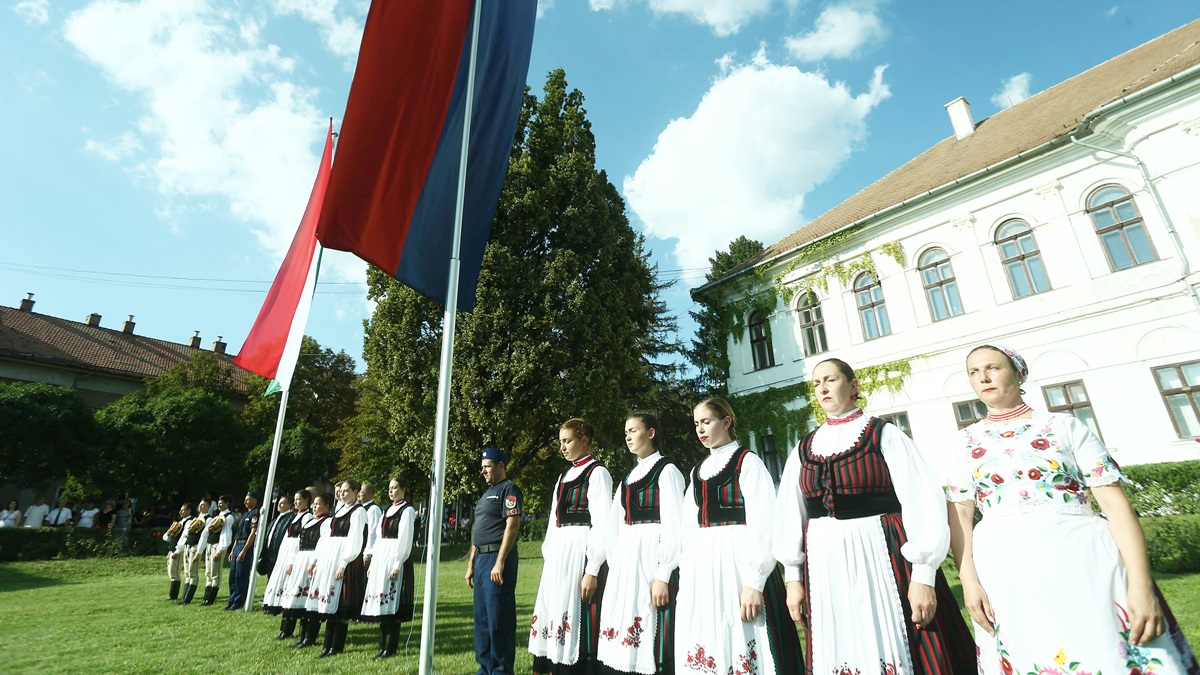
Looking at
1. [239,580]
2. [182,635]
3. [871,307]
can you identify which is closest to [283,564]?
[182,635]

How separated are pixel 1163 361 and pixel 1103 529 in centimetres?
1507

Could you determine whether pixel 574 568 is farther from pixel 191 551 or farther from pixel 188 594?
pixel 191 551

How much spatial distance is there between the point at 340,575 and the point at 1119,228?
1879 cm

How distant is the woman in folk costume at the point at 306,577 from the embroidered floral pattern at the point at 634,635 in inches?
202

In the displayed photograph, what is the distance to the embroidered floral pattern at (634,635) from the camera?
158 inches

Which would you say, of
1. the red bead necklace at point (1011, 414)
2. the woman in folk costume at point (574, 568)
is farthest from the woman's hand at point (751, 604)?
the red bead necklace at point (1011, 414)

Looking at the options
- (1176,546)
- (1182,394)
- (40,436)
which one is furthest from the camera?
(40,436)

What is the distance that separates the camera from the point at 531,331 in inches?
695

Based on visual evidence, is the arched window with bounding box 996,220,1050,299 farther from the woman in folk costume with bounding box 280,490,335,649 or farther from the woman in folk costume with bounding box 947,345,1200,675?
the woman in folk costume with bounding box 280,490,335,649

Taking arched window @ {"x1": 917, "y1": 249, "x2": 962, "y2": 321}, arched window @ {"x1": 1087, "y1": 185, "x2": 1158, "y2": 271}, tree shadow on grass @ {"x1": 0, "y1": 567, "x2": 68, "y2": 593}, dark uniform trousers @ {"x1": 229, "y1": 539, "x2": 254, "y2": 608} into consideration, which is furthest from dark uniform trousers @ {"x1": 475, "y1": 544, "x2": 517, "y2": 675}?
arched window @ {"x1": 1087, "y1": 185, "x2": 1158, "y2": 271}

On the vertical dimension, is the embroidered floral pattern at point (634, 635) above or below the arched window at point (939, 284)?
below

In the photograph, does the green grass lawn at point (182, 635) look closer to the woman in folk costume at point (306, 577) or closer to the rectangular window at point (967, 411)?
the woman in folk costume at point (306, 577)

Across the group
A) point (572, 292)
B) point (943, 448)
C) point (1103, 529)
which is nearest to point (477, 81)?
point (1103, 529)

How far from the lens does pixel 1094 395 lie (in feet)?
44.7
